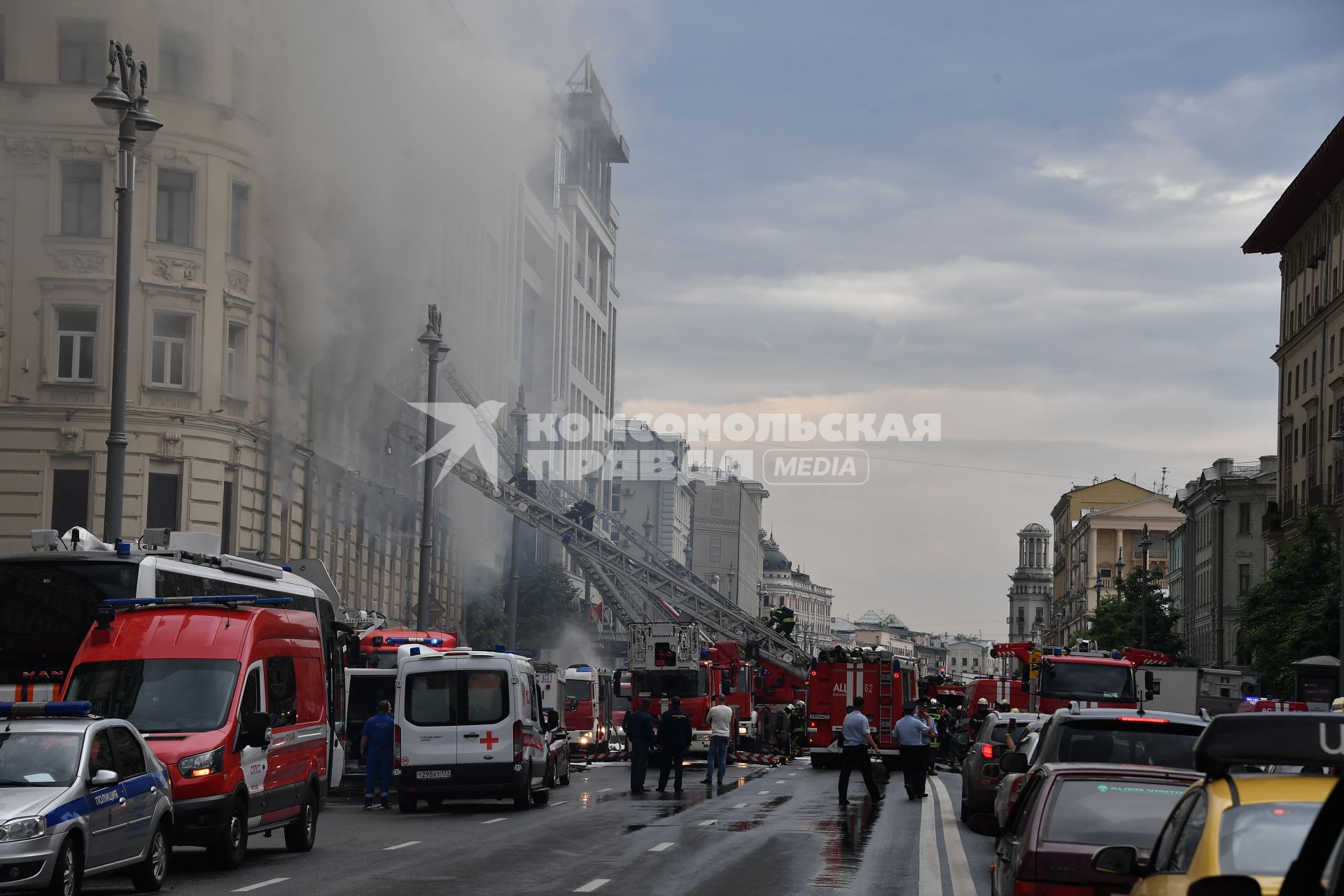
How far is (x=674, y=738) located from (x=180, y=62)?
22237 mm

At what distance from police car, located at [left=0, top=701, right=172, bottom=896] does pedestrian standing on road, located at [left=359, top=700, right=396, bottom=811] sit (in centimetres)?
1102

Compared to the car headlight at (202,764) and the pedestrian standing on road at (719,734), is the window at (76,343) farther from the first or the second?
the car headlight at (202,764)

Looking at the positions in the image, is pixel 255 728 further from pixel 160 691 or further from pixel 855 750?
pixel 855 750

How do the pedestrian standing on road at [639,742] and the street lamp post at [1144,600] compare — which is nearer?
the pedestrian standing on road at [639,742]

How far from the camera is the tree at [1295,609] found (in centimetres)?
5172

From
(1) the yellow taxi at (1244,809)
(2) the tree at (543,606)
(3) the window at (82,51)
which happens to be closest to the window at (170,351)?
(3) the window at (82,51)

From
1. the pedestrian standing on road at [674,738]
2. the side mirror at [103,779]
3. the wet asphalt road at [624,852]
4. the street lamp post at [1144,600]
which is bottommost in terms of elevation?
the wet asphalt road at [624,852]

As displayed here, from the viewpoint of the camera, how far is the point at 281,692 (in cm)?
1795

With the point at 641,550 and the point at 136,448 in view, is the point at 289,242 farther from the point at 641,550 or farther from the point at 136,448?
the point at 641,550

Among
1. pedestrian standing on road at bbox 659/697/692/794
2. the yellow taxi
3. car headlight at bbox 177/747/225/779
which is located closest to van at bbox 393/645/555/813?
pedestrian standing on road at bbox 659/697/692/794

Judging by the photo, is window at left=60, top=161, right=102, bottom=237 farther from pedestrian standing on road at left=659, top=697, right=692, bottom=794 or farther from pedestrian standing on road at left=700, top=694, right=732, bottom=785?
pedestrian standing on road at left=659, top=697, right=692, bottom=794

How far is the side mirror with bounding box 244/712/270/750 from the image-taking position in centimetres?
1636

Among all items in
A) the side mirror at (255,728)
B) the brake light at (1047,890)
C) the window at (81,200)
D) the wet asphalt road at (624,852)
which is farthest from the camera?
the window at (81,200)

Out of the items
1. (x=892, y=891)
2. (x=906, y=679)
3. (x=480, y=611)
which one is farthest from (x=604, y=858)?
(x=480, y=611)
